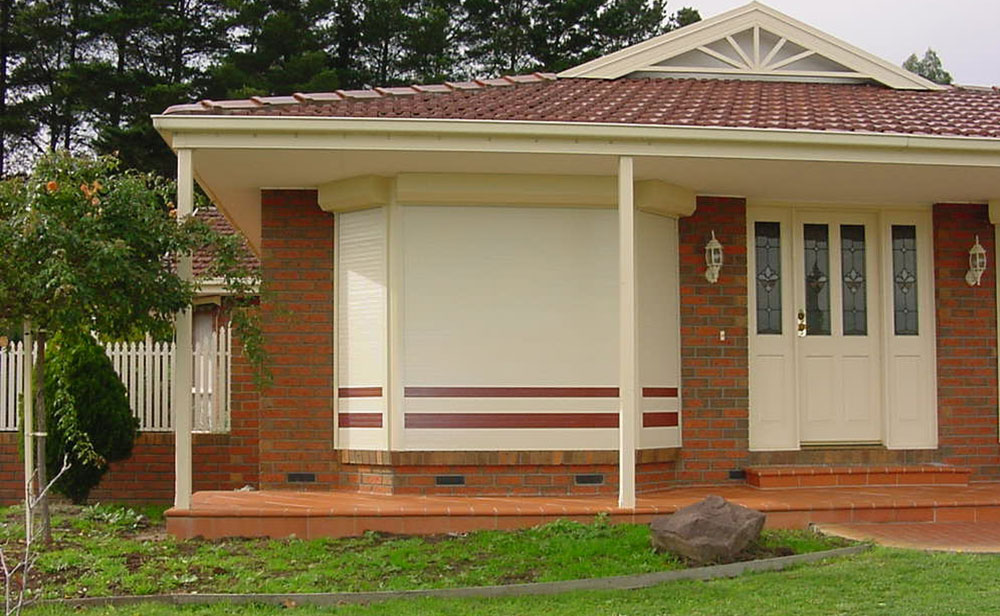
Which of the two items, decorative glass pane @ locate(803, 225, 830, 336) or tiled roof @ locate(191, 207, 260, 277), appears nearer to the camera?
decorative glass pane @ locate(803, 225, 830, 336)

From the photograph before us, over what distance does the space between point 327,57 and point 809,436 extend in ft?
67.5

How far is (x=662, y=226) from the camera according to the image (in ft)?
34.8

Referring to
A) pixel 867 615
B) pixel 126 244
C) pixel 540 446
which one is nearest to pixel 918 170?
pixel 540 446

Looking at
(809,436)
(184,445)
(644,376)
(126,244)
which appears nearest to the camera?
(126,244)

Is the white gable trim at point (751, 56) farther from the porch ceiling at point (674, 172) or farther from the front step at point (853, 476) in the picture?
the front step at point (853, 476)

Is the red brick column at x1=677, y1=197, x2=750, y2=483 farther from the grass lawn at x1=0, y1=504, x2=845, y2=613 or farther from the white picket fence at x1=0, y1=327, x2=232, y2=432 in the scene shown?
the white picket fence at x1=0, y1=327, x2=232, y2=432

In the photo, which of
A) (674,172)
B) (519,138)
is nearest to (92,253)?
(519,138)

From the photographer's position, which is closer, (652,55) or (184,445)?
(184,445)

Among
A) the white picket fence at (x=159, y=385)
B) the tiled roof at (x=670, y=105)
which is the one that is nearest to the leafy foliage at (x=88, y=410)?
the white picket fence at (x=159, y=385)

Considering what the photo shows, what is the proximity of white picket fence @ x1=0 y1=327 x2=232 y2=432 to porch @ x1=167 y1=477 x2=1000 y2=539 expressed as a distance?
3045 millimetres

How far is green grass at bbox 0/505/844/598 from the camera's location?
7.26m

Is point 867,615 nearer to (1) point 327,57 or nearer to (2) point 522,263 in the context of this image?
(2) point 522,263

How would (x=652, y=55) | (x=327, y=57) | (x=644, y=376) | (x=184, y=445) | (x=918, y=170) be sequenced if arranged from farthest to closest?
(x=327, y=57) < (x=652, y=55) < (x=644, y=376) < (x=918, y=170) < (x=184, y=445)

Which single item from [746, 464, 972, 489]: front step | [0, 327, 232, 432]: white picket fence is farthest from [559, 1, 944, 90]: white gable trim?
[0, 327, 232, 432]: white picket fence
